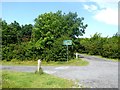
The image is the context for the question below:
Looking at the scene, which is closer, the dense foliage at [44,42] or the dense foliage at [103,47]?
the dense foliage at [44,42]

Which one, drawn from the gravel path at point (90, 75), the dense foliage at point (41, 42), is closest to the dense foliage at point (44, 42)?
the dense foliage at point (41, 42)

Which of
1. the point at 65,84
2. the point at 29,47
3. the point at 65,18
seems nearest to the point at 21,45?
the point at 29,47

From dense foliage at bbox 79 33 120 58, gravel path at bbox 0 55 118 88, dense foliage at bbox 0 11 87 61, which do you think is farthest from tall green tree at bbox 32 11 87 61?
gravel path at bbox 0 55 118 88

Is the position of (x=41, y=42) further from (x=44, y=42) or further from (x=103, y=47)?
(x=103, y=47)

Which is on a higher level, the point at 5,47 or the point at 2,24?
the point at 2,24

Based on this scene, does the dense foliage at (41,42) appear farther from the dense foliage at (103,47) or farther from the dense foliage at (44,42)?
the dense foliage at (103,47)

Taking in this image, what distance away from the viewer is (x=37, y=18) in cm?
3688

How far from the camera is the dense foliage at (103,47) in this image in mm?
40634

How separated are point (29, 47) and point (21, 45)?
4.54 ft

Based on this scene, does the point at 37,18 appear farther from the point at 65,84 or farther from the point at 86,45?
the point at 65,84

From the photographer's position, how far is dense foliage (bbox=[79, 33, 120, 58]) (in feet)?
133

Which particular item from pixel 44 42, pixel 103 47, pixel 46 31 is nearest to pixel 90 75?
pixel 44 42

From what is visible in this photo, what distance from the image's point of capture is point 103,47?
4397 centimetres

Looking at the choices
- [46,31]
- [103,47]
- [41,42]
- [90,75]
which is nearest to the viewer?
[90,75]
